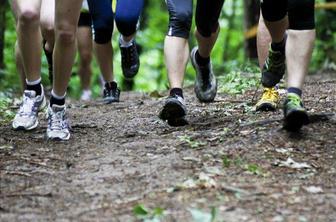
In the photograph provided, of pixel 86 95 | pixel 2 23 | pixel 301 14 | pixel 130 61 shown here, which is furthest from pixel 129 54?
pixel 2 23

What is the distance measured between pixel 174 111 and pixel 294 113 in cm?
115

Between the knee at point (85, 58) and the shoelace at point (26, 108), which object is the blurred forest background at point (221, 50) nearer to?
the knee at point (85, 58)

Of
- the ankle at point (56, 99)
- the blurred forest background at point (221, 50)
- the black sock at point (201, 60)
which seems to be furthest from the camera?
the blurred forest background at point (221, 50)

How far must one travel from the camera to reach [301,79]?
4410 mm

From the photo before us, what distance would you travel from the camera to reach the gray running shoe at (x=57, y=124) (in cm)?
488

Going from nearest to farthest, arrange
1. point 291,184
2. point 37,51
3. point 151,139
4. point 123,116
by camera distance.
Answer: point 291,184
point 151,139
point 37,51
point 123,116

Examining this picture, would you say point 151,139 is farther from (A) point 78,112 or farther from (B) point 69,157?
(A) point 78,112

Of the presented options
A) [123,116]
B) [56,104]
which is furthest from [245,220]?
[123,116]

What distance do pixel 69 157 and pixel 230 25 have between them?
18274 millimetres

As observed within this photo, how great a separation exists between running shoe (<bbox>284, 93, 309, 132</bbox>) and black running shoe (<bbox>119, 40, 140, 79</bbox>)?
3.16 meters

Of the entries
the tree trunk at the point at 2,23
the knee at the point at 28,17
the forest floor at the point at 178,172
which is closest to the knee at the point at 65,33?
the knee at the point at 28,17

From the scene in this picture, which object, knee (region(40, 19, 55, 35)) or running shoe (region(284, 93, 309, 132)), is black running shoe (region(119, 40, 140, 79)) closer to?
knee (region(40, 19, 55, 35))

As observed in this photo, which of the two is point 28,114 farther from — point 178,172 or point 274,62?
point 274,62

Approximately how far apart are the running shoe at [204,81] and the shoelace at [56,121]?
1635 mm
